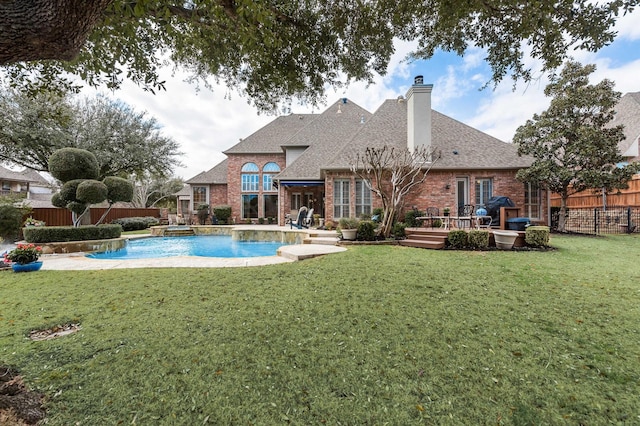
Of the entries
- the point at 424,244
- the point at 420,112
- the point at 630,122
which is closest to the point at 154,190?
the point at 420,112

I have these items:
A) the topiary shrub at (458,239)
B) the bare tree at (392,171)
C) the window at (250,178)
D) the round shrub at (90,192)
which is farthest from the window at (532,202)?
the round shrub at (90,192)

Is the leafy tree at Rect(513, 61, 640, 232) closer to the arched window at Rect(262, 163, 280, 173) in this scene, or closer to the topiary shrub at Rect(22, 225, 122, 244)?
the arched window at Rect(262, 163, 280, 173)

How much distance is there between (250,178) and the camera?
25094 mm

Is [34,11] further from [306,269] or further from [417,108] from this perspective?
[417,108]

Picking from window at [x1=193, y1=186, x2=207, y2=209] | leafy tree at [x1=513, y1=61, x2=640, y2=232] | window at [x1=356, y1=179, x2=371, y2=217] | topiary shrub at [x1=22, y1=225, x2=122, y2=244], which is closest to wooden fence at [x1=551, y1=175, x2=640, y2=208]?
leafy tree at [x1=513, y1=61, x2=640, y2=232]

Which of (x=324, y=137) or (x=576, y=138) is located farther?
(x=324, y=137)

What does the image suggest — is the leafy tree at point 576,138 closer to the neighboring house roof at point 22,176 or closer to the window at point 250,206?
the window at point 250,206

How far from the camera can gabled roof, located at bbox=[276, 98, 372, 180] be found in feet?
61.5

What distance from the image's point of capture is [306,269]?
22.7 feet

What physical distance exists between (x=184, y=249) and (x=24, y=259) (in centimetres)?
690

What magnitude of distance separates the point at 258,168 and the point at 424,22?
21282mm

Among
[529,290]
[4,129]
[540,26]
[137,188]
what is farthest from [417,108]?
[137,188]

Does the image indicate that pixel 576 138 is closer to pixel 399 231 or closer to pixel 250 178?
pixel 399 231

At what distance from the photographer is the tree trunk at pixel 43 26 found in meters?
1.81
